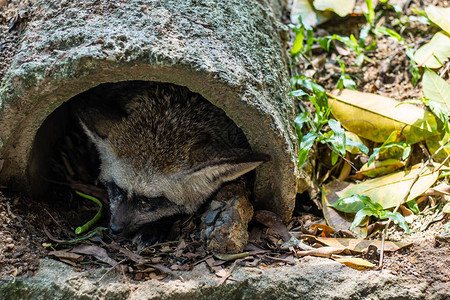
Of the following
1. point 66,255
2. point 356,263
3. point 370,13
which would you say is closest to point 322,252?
point 356,263

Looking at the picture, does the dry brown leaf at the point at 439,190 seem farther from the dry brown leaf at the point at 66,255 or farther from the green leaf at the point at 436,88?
the dry brown leaf at the point at 66,255

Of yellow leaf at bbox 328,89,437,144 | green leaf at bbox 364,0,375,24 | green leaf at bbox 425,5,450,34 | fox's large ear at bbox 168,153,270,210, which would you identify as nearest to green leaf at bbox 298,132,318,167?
fox's large ear at bbox 168,153,270,210

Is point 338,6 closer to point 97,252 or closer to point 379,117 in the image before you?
point 379,117

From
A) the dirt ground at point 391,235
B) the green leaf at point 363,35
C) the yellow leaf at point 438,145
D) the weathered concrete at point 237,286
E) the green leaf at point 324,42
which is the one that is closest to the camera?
the weathered concrete at point 237,286

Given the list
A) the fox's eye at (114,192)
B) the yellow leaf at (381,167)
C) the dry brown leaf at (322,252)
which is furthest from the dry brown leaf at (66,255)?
the yellow leaf at (381,167)

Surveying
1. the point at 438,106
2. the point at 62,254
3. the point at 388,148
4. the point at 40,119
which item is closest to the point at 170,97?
the point at 40,119

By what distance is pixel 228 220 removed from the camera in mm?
3797

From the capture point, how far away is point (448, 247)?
11.5 feet

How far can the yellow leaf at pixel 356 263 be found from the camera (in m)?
3.47

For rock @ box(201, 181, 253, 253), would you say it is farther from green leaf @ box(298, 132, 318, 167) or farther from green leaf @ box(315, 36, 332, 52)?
green leaf @ box(315, 36, 332, 52)

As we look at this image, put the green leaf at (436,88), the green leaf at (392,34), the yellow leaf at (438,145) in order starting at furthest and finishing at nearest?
the green leaf at (392,34) → the green leaf at (436,88) → the yellow leaf at (438,145)

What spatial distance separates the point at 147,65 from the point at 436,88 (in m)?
2.91

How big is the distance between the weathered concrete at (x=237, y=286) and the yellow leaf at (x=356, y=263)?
0.07 m

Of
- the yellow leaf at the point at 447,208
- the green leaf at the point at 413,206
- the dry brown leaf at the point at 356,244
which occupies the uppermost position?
the yellow leaf at the point at 447,208
